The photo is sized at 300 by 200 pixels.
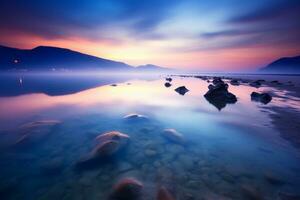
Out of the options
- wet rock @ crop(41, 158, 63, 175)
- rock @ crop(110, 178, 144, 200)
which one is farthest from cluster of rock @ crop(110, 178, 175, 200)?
wet rock @ crop(41, 158, 63, 175)

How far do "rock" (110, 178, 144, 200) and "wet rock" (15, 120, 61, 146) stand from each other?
5.85 meters

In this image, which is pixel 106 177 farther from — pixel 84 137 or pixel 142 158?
pixel 84 137

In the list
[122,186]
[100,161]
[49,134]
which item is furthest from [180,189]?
[49,134]

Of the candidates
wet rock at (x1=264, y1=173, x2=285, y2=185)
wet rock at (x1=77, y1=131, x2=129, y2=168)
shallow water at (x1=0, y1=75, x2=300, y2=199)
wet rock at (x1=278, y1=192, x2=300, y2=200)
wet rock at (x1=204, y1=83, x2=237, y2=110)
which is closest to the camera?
wet rock at (x1=278, y1=192, x2=300, y2=200)

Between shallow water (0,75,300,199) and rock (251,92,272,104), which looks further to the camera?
rock (251,92,272,104)

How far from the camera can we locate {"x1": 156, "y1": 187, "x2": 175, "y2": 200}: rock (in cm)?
450

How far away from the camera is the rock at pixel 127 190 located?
180 inches

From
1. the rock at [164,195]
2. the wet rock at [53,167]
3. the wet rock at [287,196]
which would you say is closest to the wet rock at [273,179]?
the wet rock at [287,196]

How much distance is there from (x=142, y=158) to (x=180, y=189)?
2279 millimetres

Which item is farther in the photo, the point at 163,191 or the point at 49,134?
the point at 49,134

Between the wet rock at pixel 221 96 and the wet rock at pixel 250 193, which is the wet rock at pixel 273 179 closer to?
the wet rock at pixel 250 193

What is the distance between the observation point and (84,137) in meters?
8.96

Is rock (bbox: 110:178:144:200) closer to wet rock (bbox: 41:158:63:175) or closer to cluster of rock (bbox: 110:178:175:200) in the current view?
cluster of rock (bbox: 110:178:175:200)

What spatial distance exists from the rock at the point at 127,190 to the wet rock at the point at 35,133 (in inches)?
230
